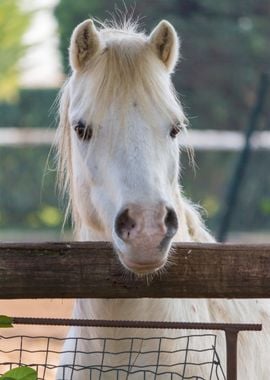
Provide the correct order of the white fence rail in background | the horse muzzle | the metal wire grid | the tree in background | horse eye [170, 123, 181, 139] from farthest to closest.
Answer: the tree in background, the white fence rail in background, horse eye [170, 123, 181, 139], the metal wire grid, the horse muzzle

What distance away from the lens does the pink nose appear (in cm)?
309

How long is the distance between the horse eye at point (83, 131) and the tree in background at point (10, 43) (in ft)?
63.7

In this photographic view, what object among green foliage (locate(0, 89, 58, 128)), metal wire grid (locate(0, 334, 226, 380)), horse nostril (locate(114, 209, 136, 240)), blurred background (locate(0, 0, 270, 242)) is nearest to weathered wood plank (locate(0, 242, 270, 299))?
horse nostril (locate(114, 209, 136, 240))

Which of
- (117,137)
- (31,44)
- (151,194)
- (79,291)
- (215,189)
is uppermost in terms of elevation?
(31,44)

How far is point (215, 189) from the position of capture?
21781mm

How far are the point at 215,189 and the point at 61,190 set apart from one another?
17690mm

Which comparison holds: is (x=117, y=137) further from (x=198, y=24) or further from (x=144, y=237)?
(x=198, y=24)

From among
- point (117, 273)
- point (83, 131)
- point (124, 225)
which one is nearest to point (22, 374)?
point (117, 273)

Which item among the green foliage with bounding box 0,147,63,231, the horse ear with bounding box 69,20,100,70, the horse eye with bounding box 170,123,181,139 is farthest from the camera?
the green foliage with bounding box 0,147,63,231

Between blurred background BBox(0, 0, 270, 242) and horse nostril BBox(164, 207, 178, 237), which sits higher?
blurred background BBox(0, 0, 270, 242)

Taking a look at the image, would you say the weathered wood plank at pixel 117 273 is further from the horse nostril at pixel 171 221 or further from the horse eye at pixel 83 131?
the horse eye at pixel 83 131

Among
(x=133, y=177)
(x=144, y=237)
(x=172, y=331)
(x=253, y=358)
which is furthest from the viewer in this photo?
(x=253, y=358)

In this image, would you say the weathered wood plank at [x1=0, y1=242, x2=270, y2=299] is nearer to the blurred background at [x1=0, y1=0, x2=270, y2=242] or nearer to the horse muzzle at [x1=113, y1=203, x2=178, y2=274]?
the horse muzzle at [x1=113, y1=203, x2=178, y2=274]

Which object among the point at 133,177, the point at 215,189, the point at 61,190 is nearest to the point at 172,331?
the point at 133,177
